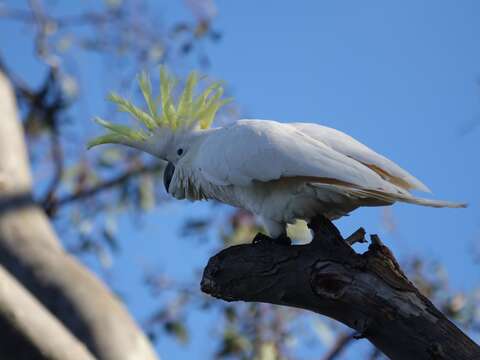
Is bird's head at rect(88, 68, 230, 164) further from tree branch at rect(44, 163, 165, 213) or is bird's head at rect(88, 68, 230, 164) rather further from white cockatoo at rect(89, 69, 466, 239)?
tree branch at rect(44, 163, 165, 213)

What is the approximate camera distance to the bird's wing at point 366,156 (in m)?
2.60

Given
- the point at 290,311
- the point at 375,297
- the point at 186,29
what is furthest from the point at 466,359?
the point at 186,29

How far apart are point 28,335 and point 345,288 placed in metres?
0.94

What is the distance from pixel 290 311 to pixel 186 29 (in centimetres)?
251

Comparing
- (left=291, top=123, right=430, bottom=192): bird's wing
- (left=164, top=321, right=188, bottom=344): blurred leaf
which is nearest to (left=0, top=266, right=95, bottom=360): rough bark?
(left=291, top=123, right=430, bottom=192): bird's wing

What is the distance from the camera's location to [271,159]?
268 cm

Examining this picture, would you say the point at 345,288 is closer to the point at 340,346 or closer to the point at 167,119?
the point at 167,119

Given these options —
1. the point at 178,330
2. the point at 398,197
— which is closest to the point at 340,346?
the point at 178,330

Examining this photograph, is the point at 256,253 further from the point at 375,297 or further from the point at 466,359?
the point at 466,359

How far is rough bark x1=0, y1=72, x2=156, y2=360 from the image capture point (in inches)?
118

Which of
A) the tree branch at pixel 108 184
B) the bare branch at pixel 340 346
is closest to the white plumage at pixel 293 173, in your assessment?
the bare branch at pixel 340 346

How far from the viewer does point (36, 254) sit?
3.30 m

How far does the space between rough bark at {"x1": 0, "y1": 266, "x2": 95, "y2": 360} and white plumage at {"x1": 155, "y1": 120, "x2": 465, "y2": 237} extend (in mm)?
794

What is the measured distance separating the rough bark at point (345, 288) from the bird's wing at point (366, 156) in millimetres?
249
